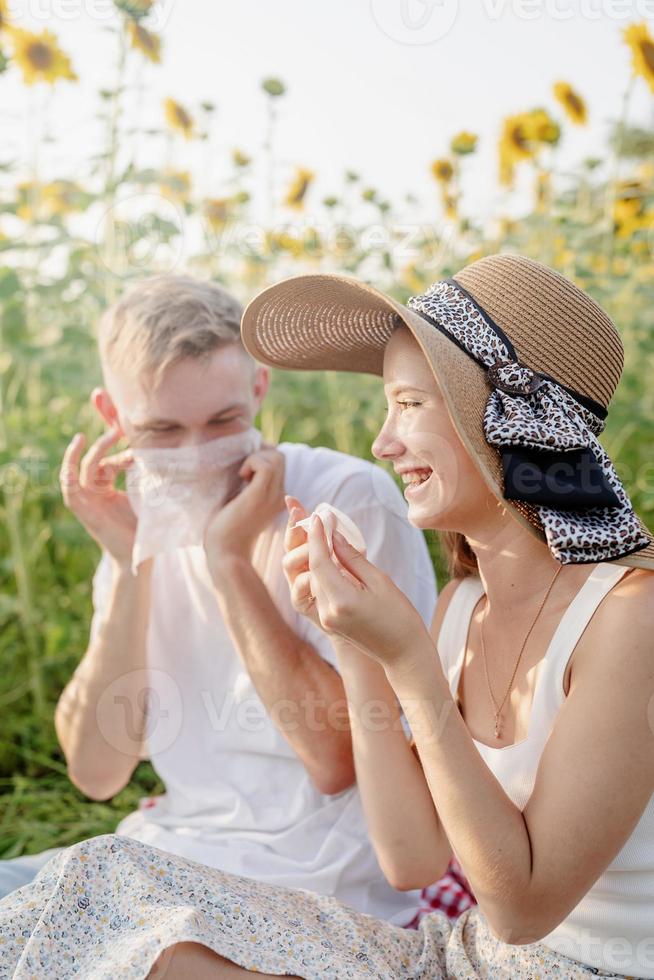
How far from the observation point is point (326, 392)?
3805 mm

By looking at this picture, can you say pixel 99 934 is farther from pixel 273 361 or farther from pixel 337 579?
pixel 273 361

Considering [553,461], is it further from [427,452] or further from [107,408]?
[107,408]

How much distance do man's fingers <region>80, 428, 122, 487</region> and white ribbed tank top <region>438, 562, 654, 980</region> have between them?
42.7 inches

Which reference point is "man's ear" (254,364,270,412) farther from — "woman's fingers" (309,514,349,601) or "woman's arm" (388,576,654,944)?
"woman's arm" (388,576,654,944)

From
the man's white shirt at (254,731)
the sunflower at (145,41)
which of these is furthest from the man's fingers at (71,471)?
the sunflower at (145,41)

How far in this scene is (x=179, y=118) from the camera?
3.72 meters

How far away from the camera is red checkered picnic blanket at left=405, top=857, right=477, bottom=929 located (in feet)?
6.39

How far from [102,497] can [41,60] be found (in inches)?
68.5

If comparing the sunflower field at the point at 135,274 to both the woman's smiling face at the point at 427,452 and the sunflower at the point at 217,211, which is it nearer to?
the sunflower at the point at 217,211

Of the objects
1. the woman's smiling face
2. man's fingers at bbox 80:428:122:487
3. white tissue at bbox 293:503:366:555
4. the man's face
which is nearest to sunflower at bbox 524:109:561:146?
the man's face

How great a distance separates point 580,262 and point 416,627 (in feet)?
8.13

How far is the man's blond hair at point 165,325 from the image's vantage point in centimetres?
207

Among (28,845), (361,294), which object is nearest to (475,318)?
(361,294)

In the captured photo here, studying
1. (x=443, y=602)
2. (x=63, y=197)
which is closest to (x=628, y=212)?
(x=63, y=197)
